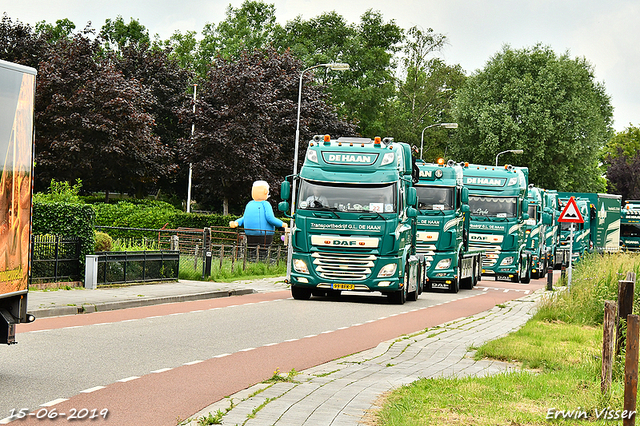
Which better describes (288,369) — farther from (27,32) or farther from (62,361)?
(27,32)

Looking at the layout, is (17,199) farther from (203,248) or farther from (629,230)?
(629,230)

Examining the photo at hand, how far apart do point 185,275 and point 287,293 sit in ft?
10.8

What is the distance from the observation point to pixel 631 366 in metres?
5.98

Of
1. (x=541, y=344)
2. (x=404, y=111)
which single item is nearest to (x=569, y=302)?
(x=541, y=344)

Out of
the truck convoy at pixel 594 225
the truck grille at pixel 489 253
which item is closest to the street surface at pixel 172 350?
the truck grille at pixel 489 253

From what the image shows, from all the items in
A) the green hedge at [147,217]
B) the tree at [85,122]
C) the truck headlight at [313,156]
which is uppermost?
the tree at [85,122]

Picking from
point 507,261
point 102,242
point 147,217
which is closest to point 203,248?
point 102,242

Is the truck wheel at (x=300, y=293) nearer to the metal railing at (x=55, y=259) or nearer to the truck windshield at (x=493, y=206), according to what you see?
the metal railing at (x=55, y=259)

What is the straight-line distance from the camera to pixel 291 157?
52.0m

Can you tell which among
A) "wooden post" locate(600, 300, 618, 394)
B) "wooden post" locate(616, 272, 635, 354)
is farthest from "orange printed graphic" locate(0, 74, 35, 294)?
"wooden post" locate(616, 272, 635, 354)

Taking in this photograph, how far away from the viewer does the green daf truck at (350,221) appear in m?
19.6

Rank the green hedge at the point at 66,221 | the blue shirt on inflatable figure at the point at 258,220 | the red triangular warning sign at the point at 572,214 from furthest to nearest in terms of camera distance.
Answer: the blue shirt on inflatable figure at the point at 258,220, the red triangular warning sign at the point at 572,214, the green hedge at the point at 66,221

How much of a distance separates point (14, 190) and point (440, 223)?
710 inches

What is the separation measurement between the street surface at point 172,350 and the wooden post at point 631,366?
349cm
